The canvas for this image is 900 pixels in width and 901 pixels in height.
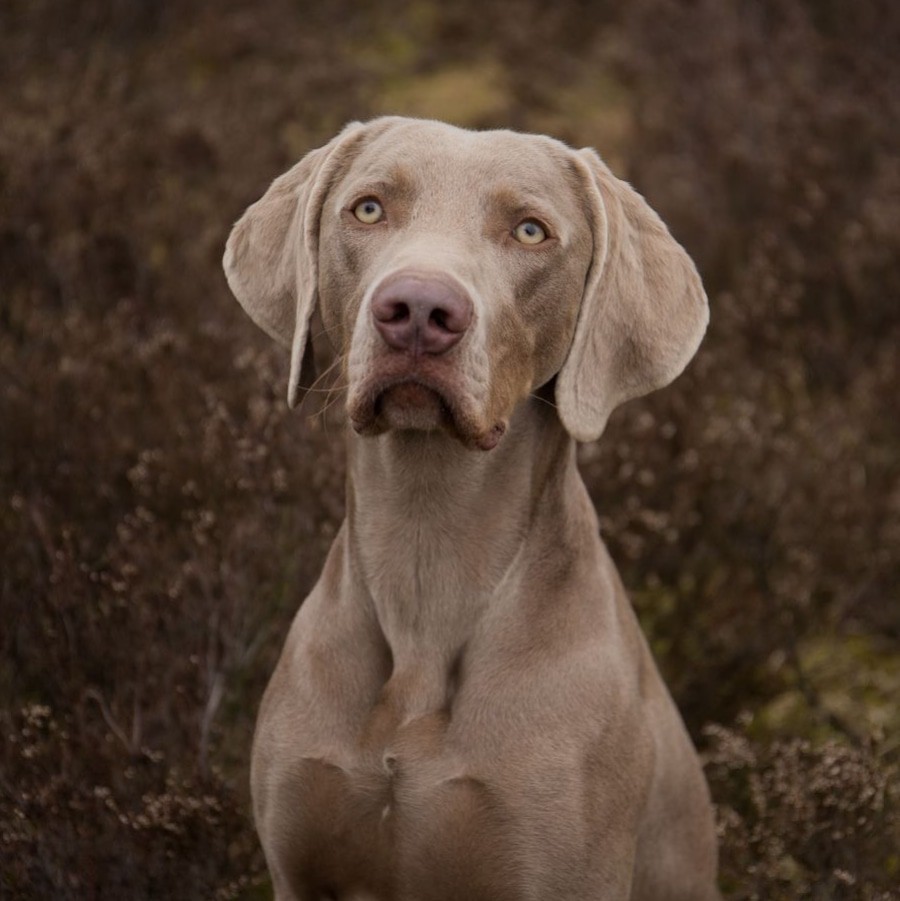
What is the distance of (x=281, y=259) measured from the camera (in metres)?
2.83

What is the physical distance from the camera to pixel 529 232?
262 centimetres

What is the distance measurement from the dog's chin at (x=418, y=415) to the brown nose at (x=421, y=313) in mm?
84

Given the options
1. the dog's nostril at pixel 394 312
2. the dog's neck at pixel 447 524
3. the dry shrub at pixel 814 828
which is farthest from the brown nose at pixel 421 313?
the dry shrub at pixel 814 828

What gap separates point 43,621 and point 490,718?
1376mm

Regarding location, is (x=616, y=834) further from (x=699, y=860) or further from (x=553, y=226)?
(x=553, y=226)

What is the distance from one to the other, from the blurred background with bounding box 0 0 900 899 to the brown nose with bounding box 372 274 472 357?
61cm

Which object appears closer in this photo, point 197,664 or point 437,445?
point 437,445

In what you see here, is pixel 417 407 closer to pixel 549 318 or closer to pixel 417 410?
pixel 417 410

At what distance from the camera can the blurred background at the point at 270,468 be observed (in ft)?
11.0

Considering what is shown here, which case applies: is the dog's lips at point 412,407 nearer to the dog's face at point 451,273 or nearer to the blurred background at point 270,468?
the dog's face at point 451,273

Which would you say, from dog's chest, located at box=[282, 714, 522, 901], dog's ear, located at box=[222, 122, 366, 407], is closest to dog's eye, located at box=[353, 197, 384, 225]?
dog's ear, located at box=[222, 122, 366, 407]

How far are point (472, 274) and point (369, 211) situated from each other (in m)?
0.27

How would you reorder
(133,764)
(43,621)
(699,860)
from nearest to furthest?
(699,860), (133,764), (43,621)

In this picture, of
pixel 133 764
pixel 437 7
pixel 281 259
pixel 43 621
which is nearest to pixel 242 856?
pixel 133 764
